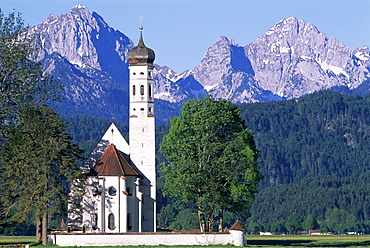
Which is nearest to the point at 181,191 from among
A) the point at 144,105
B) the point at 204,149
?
the point at 204,149

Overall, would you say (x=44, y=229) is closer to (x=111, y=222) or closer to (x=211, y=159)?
(x=111, y=222)

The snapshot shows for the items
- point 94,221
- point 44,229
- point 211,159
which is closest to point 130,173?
point 94,221

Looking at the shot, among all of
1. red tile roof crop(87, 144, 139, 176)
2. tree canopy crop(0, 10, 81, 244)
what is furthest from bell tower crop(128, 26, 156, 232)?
tree canopy crop(0, 10, 81, 244)

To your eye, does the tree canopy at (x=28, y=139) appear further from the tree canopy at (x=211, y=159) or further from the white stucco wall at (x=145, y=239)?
the tree canopy at (x=211, y=159)

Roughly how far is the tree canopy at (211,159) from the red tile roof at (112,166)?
25.5ft

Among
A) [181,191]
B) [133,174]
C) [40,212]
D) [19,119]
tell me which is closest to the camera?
[19,119]

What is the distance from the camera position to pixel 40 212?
91750mm

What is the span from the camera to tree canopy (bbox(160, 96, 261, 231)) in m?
95.9

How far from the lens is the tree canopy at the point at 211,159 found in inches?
3777

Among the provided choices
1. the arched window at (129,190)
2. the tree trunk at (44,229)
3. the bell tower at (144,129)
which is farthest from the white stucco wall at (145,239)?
the bell tower at (144,129)

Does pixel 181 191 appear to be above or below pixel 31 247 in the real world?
above

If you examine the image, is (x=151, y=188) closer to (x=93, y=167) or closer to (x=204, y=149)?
(x=93, y=167)

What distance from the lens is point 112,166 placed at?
10669cm

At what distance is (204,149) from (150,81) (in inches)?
757
